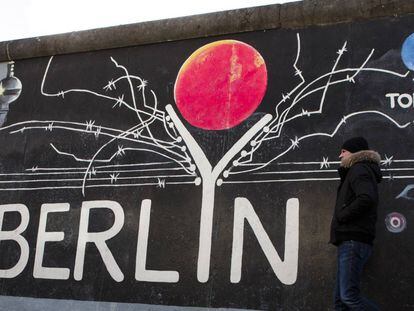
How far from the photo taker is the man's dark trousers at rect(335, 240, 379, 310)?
14.6ft

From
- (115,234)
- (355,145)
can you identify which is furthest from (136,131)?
(355,145)

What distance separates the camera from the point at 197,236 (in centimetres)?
583

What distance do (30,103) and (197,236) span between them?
9.53ft

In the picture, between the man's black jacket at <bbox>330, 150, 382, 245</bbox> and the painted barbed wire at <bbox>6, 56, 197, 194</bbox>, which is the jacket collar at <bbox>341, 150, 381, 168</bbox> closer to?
the man's black jacket at <bbox>330, 150, 382, 245</bbox>

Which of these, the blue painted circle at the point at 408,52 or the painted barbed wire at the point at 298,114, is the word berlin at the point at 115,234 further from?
the blue painted circle at the point at 408,52

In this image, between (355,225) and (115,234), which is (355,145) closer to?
(355,225)

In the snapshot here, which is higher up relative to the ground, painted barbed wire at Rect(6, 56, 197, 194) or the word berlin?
painted barbed wire at Rect(6, 56, 197, 194)

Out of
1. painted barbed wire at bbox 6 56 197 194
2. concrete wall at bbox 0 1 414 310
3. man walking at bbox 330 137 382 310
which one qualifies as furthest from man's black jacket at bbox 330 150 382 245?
painted barbed wire at bbox 6 56 197 194

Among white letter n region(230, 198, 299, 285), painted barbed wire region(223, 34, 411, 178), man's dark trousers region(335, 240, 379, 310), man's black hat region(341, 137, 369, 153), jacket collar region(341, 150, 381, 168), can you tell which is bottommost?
man's dark trousers region(335, 240, 379, 310)

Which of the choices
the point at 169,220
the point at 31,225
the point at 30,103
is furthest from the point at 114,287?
the point at 30,103

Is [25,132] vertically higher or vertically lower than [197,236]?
higher

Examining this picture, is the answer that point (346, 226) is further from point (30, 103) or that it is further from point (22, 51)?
point (22, 51)

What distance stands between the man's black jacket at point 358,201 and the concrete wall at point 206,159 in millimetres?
625

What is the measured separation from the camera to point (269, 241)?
217 inches
